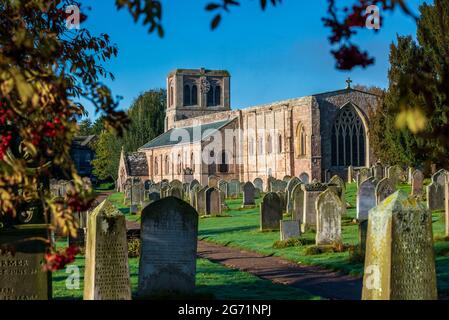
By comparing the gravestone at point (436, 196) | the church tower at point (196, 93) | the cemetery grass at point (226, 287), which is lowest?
the cemetery grass at point (226, 287)

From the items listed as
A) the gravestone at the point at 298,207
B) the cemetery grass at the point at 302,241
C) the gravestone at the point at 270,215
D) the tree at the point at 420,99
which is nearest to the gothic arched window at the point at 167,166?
the tree at the point at 420,99

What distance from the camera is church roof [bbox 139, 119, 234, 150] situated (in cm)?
6122

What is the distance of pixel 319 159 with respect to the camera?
50188 millimetres

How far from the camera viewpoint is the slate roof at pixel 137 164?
72.0 meters

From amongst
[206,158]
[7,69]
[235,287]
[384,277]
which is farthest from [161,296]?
[206,158]

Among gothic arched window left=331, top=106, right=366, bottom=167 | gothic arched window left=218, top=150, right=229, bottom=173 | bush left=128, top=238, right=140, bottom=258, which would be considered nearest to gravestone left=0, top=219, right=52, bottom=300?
bush left=128, top=238, right=140, bottom=258

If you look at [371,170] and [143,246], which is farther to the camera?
[371,170]

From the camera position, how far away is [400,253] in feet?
23.8

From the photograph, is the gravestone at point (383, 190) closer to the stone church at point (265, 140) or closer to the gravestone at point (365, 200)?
the gravestone at point (365, 200)

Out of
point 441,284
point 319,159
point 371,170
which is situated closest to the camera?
Answer: point 441,284

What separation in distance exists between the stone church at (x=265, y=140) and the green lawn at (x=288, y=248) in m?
15.4

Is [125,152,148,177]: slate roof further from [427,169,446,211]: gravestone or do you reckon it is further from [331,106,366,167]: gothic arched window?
[427,169,446,211]: gravestone

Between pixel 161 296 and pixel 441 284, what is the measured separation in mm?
4725
